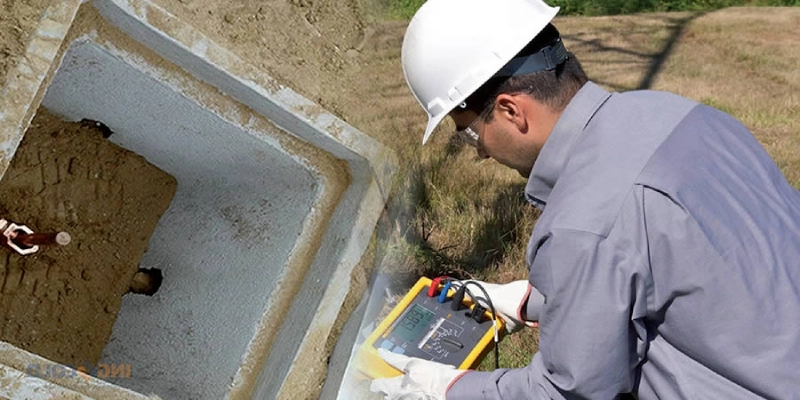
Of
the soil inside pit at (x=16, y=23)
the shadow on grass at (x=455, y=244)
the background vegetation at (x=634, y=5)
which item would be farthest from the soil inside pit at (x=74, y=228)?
Answer: the background vegetation at (x=634, y=5)

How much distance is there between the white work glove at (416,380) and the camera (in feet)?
6.86

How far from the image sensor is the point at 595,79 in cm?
583

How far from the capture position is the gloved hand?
7.70ft

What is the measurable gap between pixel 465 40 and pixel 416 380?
0.91 metres

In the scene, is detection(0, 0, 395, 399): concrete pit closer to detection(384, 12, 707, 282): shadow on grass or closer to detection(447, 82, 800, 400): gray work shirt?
detection(447, 82, 800, 400): gray work shirt

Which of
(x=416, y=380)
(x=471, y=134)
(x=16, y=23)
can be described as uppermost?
(x=471, y=134)

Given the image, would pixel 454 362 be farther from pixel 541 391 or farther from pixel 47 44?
pixel 47 44

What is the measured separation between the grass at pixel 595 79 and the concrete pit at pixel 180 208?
41 cm

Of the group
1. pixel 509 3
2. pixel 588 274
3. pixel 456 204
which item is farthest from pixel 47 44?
pixel 456 204

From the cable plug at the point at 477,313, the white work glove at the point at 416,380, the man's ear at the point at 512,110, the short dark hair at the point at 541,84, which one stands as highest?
the short dark hair at the point at 541,84

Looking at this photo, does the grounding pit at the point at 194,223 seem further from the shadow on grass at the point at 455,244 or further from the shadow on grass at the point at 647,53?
the shadow on grass at the point at 647,53

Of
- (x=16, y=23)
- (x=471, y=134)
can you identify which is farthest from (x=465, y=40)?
(x=16, y=23)

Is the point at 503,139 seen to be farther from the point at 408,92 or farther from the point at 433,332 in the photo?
the point at 408,92

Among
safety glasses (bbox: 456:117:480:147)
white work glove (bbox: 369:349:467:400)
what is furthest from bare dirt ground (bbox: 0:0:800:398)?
safety glasses (bbox: 456:117:480:147)
